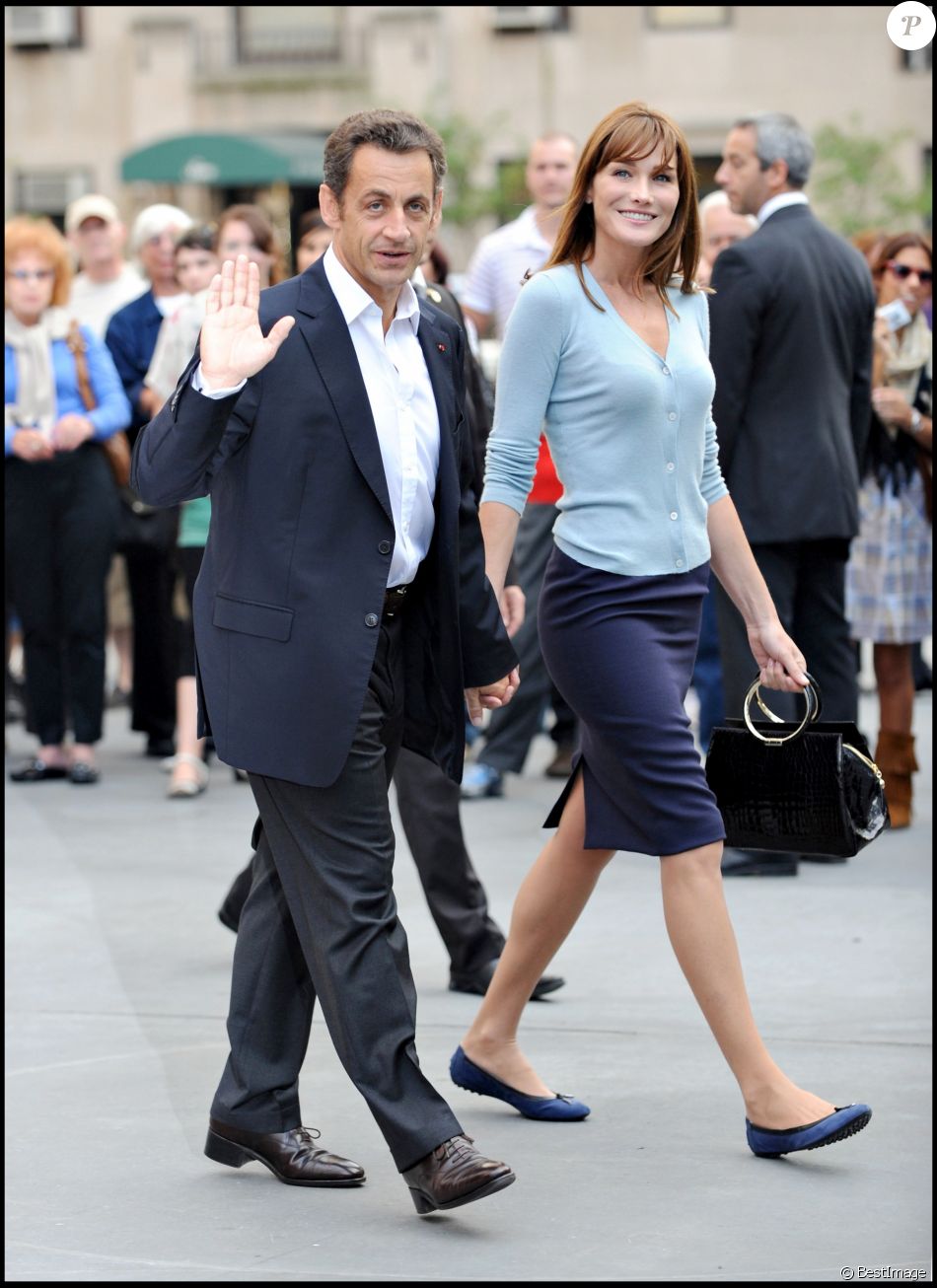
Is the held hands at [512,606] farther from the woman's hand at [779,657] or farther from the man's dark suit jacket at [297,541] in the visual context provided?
the man's dark suit jacket at [297,541]

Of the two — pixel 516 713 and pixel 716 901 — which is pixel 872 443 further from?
pixel 716 901

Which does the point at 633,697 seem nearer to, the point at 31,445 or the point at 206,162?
the point at 31,445

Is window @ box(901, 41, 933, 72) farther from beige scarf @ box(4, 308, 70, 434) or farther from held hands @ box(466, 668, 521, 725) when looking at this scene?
held hands @ box(466, 668, 521, 725)

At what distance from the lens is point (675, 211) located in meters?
4.57

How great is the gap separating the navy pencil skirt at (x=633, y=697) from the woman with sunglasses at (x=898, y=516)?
3.63m

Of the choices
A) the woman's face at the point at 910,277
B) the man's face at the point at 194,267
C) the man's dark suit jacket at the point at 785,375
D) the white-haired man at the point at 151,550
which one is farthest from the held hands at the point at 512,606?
the white-haired man at the point at 151,550

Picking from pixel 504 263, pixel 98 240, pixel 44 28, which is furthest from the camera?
pixel 44 28

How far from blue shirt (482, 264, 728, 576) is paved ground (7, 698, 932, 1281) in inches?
48.8

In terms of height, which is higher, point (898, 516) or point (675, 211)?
point (675, 211)

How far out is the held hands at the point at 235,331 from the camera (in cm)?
382

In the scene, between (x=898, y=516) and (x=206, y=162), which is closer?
(x=898, y=516)

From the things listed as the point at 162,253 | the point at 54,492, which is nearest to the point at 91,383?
the point at 54,492

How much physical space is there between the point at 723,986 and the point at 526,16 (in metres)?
27.7

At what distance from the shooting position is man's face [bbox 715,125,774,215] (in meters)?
7.26
